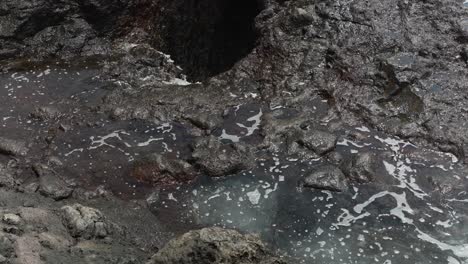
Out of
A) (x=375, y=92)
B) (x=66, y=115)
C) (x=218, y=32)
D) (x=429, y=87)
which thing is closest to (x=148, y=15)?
(x=218, y=32)

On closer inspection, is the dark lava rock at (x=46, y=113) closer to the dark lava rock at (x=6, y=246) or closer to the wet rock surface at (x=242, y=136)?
the wet rock surface at (x=242, y=136)

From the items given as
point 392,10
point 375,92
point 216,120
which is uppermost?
point 392,10

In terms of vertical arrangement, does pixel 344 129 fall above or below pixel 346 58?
below

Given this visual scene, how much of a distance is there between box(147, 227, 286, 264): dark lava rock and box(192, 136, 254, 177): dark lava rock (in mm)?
2242

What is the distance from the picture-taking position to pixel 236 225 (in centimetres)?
594

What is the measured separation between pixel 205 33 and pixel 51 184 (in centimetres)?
526

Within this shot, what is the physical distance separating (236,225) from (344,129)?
7.34 feet

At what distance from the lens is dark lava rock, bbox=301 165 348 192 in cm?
639

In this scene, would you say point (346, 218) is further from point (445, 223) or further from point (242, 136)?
point (242, 136)

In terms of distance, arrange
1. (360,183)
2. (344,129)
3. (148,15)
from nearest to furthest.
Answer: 1. (360,183)
2. (344,129)
3. (148,15)

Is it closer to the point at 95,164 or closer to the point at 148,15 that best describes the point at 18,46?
the point at 148,15

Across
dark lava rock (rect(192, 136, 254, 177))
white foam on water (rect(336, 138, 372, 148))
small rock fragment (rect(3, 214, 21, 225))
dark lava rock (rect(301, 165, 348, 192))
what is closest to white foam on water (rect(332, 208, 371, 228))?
dark lava rock (rect(301, 165, 348, 192))

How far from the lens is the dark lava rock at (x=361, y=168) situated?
6.47m

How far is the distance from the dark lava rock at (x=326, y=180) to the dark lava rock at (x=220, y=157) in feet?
2.56
